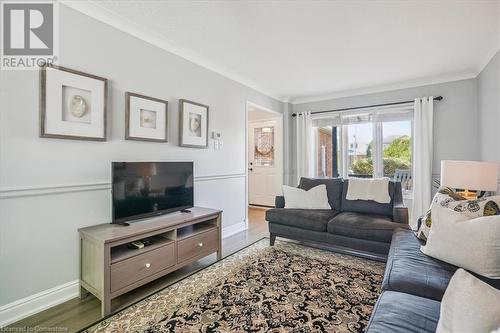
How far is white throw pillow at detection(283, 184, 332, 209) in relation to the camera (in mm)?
3436

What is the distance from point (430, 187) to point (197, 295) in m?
3.97

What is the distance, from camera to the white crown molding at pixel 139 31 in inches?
84.7

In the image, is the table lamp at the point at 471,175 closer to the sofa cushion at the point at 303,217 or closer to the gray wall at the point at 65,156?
the sofa cushion at the point at 303,217

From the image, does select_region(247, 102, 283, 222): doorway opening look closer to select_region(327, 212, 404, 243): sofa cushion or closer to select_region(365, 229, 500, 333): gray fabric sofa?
select_region(327, 212, 404, 243): sofa cushion

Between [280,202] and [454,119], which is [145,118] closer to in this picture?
[280,202]

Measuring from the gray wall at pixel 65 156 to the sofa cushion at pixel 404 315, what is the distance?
226cm

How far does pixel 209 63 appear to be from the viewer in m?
3.43

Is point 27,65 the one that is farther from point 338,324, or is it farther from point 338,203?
point 338,203

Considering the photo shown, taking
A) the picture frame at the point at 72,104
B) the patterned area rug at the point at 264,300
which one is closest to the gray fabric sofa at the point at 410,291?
the patterned area rug at the point at 264,300

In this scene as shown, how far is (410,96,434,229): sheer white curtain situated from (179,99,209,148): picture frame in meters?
3.45

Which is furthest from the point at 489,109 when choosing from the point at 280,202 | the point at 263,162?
the point at 263,162

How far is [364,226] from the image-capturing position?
274cm

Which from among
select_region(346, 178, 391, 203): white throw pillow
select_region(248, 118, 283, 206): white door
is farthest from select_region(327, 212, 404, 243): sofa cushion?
select_region(248, 118, 283, 206): white door

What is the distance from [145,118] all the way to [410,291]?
105 inches
